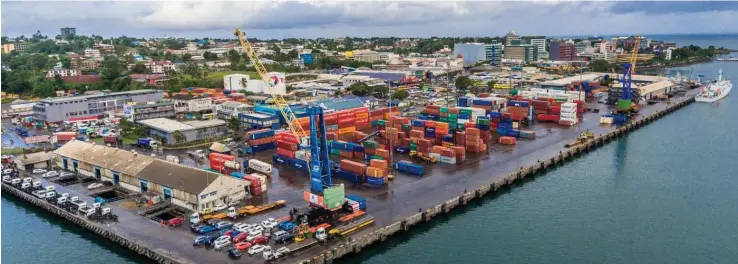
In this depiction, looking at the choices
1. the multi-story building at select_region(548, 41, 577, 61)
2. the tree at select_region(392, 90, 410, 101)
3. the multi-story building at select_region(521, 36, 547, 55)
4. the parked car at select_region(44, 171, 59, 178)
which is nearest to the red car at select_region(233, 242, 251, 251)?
the parked car at select_region(44, 171, 59, 178)

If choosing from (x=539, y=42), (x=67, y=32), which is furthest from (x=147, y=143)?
(x=67, y=32)

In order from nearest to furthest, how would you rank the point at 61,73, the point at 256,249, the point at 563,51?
the point at 256,249 < the point at 61,73 < the point at 563,51

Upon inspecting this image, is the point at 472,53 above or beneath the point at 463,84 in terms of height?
above

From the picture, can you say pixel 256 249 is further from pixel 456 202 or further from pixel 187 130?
pixel 187 130

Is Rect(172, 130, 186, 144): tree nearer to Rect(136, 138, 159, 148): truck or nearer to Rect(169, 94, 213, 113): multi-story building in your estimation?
Rect(136, 138, 159, 148): truck

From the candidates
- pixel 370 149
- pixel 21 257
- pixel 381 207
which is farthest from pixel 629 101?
pixel 21 257

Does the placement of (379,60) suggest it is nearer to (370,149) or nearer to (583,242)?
(370,149)
